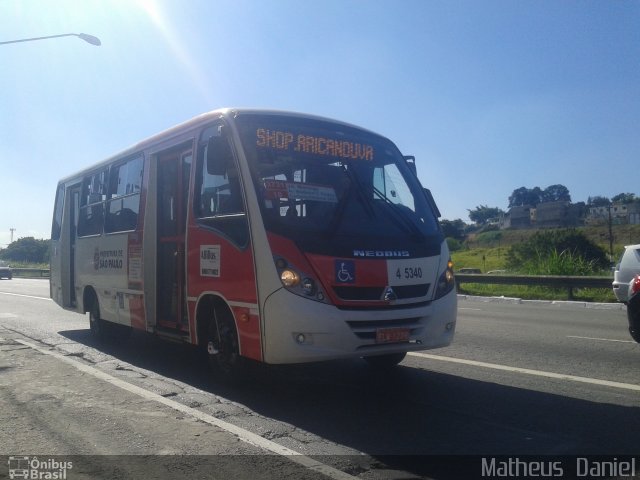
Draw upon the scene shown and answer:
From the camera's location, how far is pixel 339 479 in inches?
171

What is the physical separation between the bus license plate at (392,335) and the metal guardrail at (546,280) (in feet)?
47.3

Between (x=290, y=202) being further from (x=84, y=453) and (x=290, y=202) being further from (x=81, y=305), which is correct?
(x=81, y=305)

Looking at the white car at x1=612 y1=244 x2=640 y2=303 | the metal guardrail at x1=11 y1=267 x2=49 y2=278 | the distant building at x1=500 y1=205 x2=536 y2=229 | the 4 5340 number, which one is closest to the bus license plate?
Result: the 4 5340 number

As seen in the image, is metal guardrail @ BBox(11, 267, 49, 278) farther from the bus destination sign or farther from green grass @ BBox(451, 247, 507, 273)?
the bus destination sign

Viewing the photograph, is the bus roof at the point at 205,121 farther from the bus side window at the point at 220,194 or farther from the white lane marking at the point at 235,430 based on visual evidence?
the white lane marking at the point at 235,430

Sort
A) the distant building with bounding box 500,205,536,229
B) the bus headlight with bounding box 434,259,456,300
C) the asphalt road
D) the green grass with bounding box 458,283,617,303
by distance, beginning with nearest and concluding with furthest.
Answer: the asphalt road < the bus headlight with bounding box 434,259,456,300 < the green grass with bounding box 458,283,617,303 < the distant building with bounding box 500,205,536,229

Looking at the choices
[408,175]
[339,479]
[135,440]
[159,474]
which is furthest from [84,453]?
[408,175]

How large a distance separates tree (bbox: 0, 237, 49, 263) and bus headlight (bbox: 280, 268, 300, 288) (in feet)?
242

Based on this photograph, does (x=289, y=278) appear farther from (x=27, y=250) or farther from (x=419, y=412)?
(x=27, y=250)

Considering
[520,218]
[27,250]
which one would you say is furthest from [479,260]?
[27,250]

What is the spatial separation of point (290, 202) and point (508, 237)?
186 ft

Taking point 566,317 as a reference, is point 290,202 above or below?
above

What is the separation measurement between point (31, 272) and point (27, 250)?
94.2 ft

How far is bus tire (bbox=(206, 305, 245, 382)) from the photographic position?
22.7 ft
